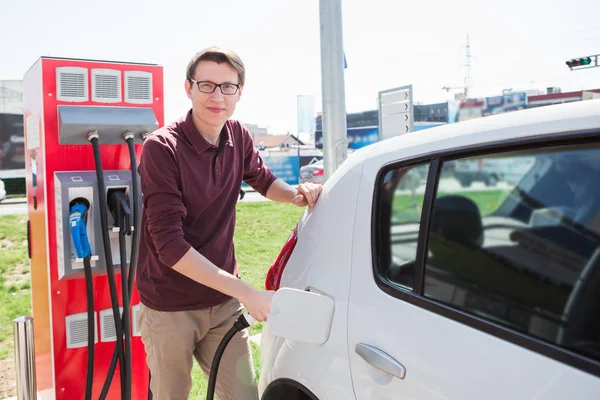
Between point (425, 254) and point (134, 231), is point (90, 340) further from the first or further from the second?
point (425, 254)

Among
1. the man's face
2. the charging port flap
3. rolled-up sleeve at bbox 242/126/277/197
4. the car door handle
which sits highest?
the man's face

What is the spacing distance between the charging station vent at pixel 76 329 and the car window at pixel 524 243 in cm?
228

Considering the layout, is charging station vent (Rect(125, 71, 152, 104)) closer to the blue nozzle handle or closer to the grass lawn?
the blue nozzle handle

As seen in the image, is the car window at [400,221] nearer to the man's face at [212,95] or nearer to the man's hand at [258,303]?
the man's hand at [258,303]

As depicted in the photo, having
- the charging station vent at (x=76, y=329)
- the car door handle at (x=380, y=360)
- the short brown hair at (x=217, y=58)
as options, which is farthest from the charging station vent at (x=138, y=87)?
the car door handle at (x=380, y=360)

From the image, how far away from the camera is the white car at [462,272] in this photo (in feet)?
3.78

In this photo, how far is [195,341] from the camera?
2424 millimetres

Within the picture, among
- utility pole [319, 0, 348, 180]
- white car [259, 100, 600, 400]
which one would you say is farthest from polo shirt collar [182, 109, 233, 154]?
utility pole [319, 0, 348, 180]

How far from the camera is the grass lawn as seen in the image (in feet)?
17.1

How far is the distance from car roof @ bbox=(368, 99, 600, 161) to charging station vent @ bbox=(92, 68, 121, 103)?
1.89 meters

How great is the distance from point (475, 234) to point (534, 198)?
19 centimetres

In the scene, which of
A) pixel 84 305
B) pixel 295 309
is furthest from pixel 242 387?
pixel 84 305

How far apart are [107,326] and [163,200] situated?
147 centimetres

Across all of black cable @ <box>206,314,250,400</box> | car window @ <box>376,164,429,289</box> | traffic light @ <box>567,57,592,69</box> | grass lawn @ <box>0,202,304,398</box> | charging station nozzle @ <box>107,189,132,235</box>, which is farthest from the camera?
traffic light @ <box>567,57,592,69</box>
